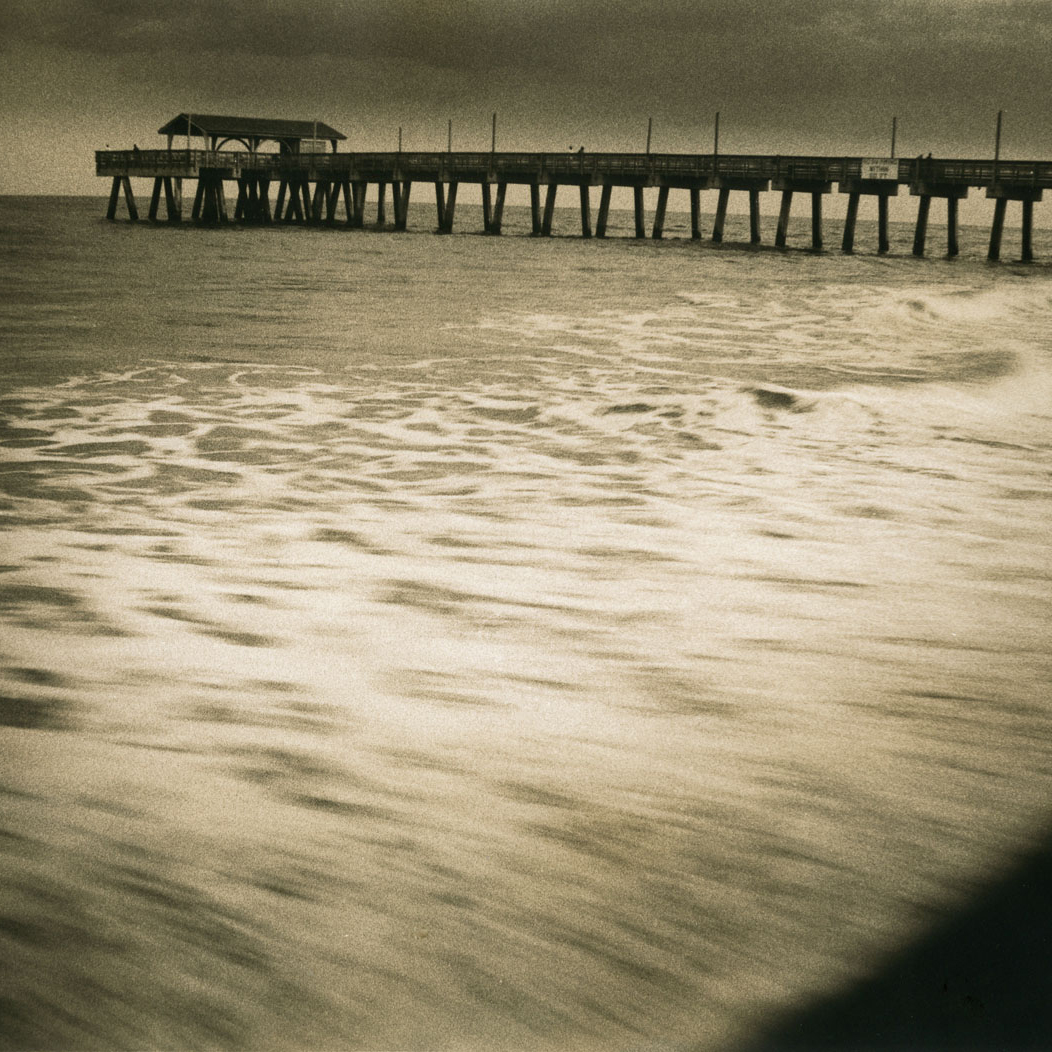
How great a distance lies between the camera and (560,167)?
37.5 m

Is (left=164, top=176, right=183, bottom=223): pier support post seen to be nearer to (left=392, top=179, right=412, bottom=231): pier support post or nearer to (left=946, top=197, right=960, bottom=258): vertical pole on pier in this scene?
(left=392, top=179, right=412, bottom=231): pier support post

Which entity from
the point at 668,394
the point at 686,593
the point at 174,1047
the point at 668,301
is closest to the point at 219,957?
the point at 174,1047

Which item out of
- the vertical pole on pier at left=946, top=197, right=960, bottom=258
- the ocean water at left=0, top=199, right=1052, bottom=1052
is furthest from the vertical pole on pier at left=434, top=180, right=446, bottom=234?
the ocean water at left=0, top=199, right=1052, bottom=1052

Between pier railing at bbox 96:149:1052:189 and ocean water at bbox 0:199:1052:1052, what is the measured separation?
26234 mm

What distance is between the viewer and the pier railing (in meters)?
30.3

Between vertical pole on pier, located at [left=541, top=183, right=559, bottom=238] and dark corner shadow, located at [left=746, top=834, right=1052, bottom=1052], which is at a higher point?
vertical pole on pier, located at [left=541, top=183, right=559, bottom=238]

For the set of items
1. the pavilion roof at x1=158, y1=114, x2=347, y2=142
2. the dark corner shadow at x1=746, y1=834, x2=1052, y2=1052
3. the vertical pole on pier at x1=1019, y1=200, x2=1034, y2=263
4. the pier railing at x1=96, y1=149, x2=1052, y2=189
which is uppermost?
the pavilion roof at x1=158, y1=114, x2=347, y2=142

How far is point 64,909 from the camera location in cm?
175

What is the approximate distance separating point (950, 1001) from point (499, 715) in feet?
3.86

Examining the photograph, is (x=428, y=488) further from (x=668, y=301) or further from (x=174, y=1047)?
(x=668, y=301)

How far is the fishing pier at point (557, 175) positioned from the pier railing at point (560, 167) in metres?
0.03

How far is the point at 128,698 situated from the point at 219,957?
107 cm

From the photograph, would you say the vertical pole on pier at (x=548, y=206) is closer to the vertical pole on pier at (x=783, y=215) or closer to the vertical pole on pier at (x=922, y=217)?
the vertical pole on pier at (x=783, y=215)

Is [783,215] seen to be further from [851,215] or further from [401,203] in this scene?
[401,203]
